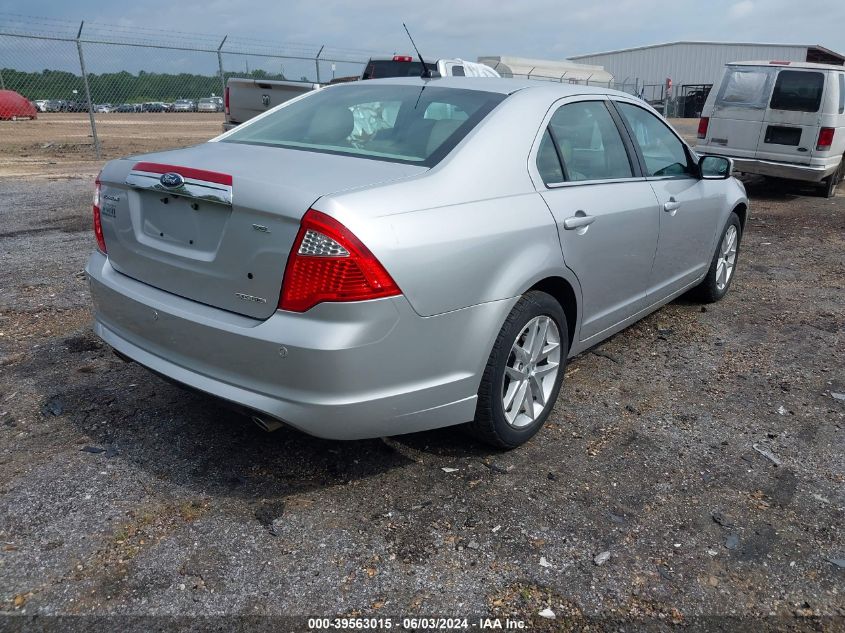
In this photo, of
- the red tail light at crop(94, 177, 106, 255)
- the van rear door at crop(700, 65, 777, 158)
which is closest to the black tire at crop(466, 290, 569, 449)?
the red tail light at crop(94, 177, 106, 255)

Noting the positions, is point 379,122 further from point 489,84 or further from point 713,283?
point 713,283

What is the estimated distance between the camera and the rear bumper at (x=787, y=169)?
34.7ft

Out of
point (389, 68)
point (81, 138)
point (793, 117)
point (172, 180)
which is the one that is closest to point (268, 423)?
point (172, 180)

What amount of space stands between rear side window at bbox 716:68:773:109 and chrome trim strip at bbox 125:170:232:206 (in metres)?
10.5

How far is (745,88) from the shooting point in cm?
1097

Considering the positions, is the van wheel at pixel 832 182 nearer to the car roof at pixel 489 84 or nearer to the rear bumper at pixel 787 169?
the rear bumper at pixel 787 169

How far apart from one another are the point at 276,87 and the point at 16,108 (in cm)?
1902

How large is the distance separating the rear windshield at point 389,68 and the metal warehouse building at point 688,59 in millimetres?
35262

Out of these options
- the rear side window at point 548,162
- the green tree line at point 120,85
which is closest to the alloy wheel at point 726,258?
the rear side window at point 548,162

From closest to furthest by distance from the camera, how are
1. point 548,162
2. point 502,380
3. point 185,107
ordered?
1. point 502,380
2. point 548,162
3. point 185,107

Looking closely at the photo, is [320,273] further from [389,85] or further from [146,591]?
[389,85]

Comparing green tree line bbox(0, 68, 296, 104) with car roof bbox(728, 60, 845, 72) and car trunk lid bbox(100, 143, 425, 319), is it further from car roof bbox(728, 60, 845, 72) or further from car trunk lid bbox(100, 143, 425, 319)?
car trunk lid bbox(100, 143, 425, 319)

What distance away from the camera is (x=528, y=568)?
2.51 metres

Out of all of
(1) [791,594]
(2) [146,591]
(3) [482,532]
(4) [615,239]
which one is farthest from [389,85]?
(1) [791,594]
